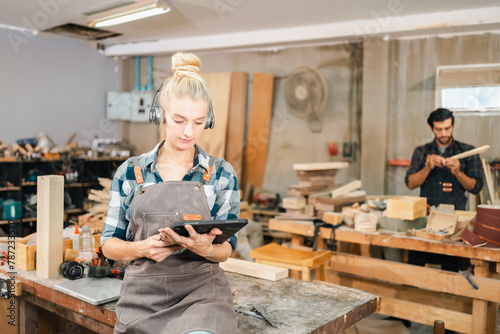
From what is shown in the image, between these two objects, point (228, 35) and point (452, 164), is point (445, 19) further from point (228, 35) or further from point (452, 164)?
point (228, 35)

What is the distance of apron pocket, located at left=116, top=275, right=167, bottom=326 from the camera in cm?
172

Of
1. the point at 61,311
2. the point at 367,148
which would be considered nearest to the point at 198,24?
the point at 367,148

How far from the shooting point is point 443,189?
4348mm

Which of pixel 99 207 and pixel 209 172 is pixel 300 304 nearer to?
pixel 209 172

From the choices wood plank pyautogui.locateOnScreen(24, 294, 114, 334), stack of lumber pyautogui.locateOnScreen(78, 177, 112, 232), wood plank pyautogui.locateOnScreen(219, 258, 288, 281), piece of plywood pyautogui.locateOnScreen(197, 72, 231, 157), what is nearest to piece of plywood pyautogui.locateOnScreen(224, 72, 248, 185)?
piece of plywood pyautogui.locateOnScreen(197, 72, 231, 157)

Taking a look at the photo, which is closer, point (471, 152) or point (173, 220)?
point (173, 220)

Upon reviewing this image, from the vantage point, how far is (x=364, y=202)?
15.3ft

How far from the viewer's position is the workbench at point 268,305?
1993mm

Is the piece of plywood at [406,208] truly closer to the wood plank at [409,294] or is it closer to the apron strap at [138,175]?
the wood plank at [409,294]

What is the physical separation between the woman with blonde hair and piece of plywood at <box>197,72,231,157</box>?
5.17m

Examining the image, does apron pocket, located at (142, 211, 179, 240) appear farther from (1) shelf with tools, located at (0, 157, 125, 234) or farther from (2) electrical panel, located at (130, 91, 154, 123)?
(2) electrical panel, located at (130, 91, 154, 123)

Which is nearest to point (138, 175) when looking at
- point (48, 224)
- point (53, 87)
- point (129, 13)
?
point (48, 224)

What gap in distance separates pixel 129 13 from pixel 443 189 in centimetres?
407

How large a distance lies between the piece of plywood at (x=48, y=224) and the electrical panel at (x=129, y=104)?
5.65 meters
